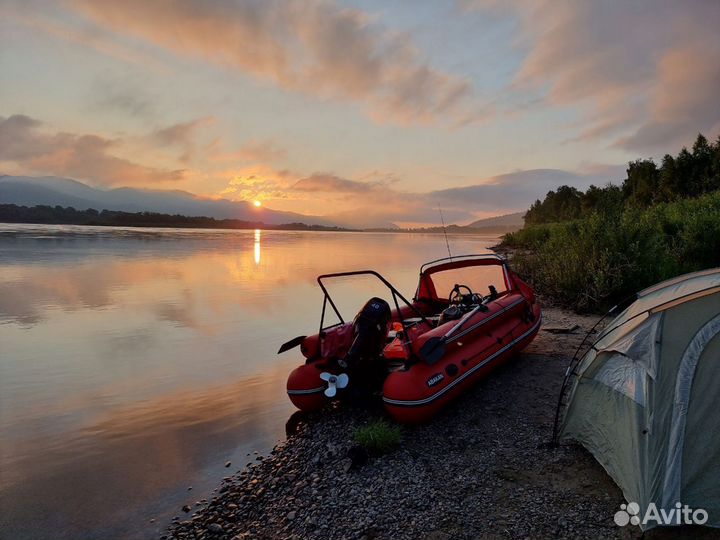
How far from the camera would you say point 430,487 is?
4.56 meters

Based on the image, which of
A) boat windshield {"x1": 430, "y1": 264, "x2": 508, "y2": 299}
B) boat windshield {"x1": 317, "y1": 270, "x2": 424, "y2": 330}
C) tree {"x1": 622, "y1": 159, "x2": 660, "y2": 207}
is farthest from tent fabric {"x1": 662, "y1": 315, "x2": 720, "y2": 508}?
tree {"x1": 622, "y1": 159, "x2": 660, "y2": 207}

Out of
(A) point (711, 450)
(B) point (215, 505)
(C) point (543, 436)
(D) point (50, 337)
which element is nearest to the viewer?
(A) point (711, 450)

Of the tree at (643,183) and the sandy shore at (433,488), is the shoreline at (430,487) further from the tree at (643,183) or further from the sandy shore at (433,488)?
the tree at (643,183)

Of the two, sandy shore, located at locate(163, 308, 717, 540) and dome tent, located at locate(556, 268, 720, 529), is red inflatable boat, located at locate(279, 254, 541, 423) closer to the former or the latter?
sandy shore, located at locate(163, 308, 717, 540)

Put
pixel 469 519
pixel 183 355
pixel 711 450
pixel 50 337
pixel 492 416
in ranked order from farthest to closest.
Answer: pixel 50 337, pixel 183 355, pixel 492 416, pixel 469 519, pixel 711 450

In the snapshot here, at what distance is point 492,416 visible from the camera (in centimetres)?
609

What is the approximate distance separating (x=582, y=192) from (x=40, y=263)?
7266cm

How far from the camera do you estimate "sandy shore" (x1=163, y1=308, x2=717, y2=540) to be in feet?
12.9

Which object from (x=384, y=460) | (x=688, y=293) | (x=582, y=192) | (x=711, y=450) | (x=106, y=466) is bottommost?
(x=106, y=466)

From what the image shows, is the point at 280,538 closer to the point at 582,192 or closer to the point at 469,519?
the point at 469,519

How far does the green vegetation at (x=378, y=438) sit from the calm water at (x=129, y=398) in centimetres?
165

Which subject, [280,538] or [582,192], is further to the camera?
[582,192]

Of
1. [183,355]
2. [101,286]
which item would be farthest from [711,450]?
[101,286]

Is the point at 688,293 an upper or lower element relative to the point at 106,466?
upper
